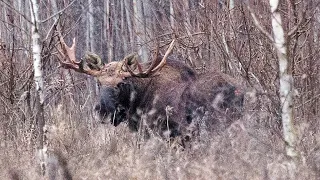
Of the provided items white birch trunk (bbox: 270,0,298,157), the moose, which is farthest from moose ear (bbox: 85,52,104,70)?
white birch trunk (bbox: 270,0,298,157)

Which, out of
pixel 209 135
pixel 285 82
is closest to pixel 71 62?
pixel 209 135

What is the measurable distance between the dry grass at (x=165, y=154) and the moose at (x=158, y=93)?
27.2 inches

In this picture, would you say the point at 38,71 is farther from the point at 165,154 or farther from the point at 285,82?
the point at 285,82

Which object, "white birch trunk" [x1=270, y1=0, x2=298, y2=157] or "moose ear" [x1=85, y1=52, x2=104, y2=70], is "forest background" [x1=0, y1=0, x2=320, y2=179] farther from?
"moose ear" [x1=85, y1=52, x2=104, y2=70]

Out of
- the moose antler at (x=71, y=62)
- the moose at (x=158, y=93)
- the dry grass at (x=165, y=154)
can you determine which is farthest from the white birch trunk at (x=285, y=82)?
the moose antler at (x=71, y=62)

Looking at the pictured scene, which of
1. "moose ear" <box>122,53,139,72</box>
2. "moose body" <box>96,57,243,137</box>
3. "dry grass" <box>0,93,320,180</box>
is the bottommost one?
"dry grass" <box>0,93,320,180</box>

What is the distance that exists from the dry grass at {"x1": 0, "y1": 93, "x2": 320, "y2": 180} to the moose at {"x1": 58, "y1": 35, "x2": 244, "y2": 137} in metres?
0.69

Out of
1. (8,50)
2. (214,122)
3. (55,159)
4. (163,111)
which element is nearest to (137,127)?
(163,111)

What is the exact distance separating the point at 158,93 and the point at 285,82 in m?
4.13

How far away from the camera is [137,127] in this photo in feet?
31.0

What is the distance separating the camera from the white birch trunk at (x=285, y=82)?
589 centimetres

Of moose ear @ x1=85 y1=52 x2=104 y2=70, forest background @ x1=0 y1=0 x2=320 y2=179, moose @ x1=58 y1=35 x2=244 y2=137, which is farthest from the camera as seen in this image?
moose ear @ x1=85 y1=52 x2=104 y2=70

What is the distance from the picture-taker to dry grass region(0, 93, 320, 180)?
6102 millimetres

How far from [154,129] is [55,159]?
118 inches
